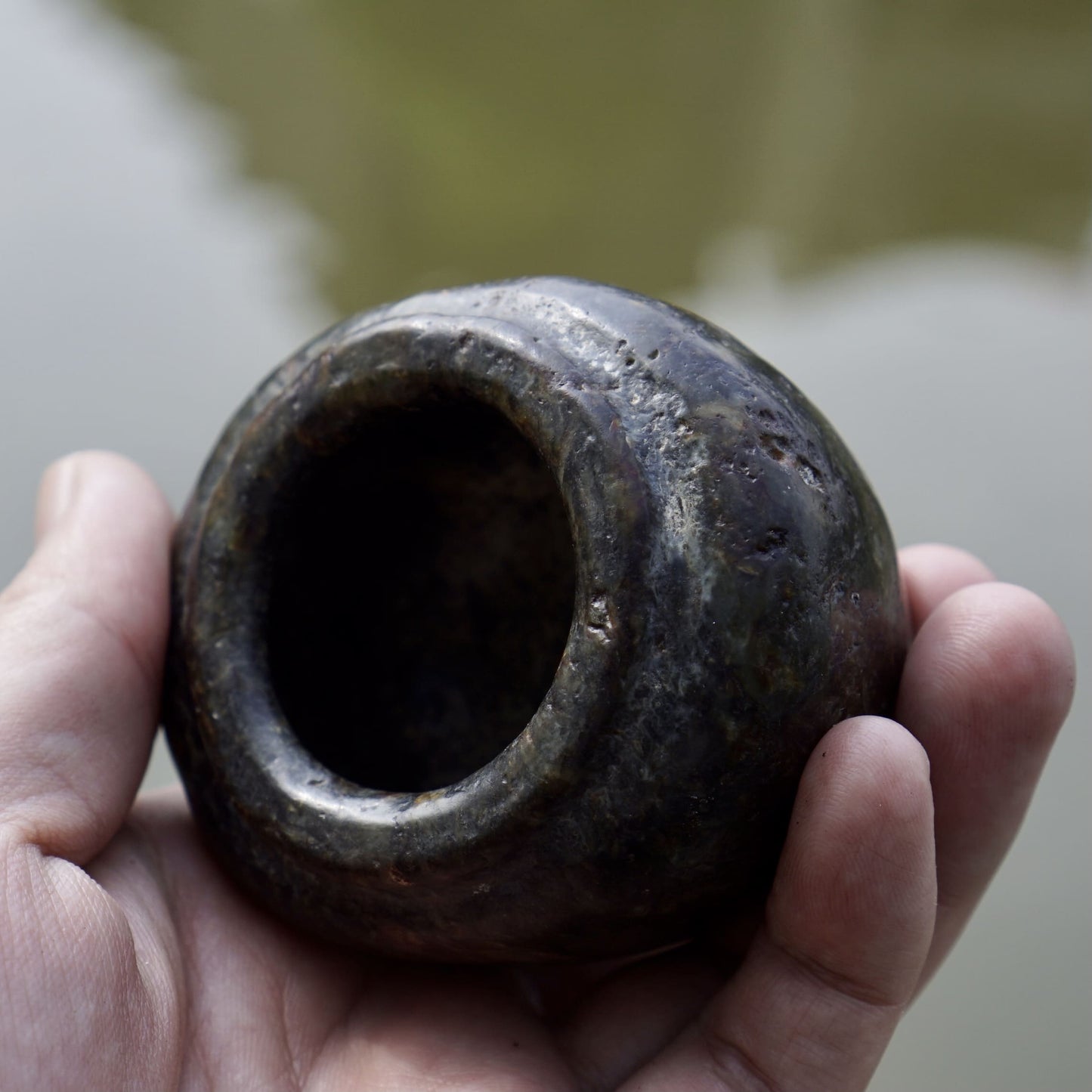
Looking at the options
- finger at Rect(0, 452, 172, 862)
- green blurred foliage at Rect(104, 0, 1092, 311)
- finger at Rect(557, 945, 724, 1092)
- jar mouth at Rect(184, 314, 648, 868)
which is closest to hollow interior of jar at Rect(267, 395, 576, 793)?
jar mouth at Rect(184, 314, 648, 868)

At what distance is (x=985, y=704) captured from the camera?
1.18 meters

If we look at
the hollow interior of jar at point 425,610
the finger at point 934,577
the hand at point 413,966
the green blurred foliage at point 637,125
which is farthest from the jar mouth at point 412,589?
the green blurred foliage at point 637,125

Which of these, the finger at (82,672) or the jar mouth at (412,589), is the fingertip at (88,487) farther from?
the jar mouth at (412,589)

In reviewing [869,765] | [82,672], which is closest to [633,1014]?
[869,765]

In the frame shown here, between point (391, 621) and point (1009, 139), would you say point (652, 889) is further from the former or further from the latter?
point (1009, 139)

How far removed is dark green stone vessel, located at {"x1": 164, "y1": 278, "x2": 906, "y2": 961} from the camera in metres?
→ 1.00

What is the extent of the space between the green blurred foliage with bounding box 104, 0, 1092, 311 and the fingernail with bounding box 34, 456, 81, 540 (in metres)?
1.12

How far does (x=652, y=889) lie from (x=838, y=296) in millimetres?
1869

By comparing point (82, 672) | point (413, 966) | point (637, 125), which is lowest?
point (413, 966)

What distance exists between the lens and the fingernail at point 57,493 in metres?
1.42

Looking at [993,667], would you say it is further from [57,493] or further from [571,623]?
[57,493]

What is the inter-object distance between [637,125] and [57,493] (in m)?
2.06

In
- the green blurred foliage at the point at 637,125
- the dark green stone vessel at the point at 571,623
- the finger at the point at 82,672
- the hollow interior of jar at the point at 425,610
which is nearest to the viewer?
the dark green stone vessel at the point at 571,623

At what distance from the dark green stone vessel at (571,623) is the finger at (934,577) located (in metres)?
0.21
